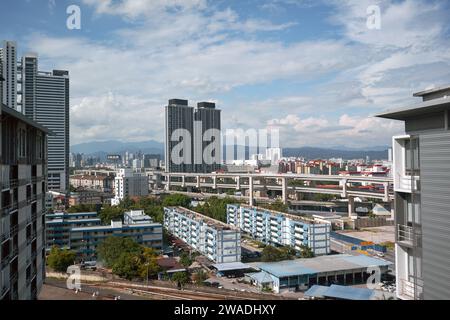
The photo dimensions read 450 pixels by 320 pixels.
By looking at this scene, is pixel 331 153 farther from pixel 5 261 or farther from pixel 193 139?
pixel 5 261

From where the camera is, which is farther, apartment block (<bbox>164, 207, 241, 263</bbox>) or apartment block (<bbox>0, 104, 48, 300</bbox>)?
apartment block (<bbox>164, 207, 241, 263</bbox>)

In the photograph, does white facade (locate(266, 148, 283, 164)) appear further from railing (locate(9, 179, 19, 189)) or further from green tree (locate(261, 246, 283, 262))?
railing (locate(9, 179, 19, 189))

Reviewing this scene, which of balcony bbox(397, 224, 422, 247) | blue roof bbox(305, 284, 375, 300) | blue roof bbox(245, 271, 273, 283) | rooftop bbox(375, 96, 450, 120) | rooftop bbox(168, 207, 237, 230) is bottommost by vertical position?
blue roof bbox(245, 271, 273, 283)

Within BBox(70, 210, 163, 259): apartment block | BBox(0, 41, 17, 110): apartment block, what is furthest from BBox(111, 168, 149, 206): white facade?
BBox(70, 210, 163, 259): apartment block

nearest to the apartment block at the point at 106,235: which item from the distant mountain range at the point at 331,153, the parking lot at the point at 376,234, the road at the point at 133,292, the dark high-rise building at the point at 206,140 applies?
the road at the point at 133,292

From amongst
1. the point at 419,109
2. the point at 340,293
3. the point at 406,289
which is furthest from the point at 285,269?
the point at 419,109

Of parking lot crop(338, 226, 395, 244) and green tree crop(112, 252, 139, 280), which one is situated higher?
green tree crop(112, 252, 139, 280)
